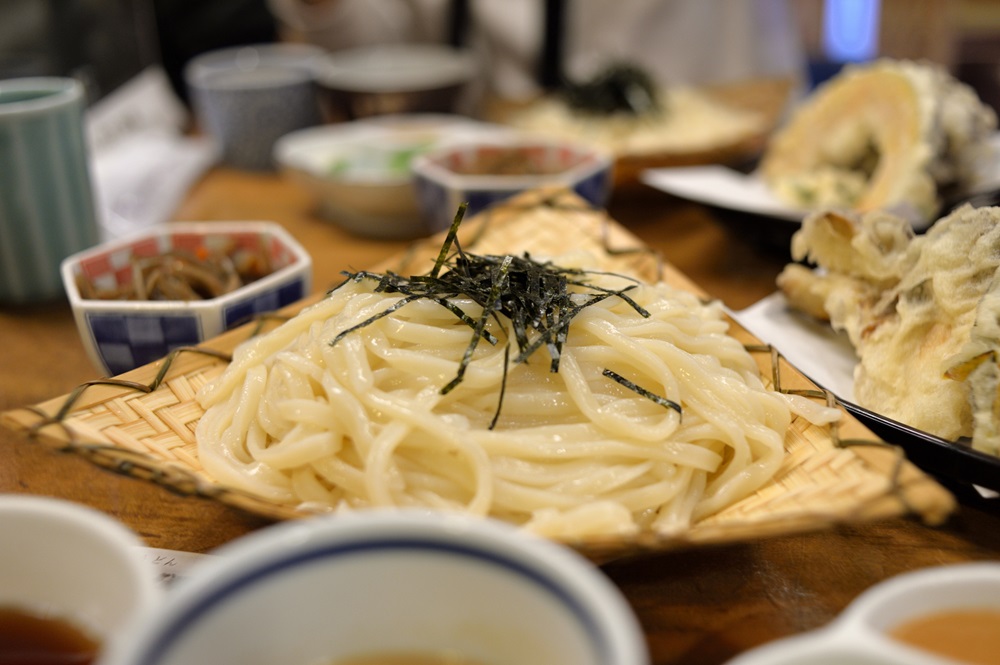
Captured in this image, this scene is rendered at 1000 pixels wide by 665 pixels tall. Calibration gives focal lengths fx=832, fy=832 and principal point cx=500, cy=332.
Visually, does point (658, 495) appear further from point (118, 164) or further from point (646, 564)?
point (118, 164)

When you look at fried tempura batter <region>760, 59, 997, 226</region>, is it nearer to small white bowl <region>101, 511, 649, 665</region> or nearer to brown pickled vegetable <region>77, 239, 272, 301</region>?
brown pickled vegetable <region>77, 239, 272, 301</region>

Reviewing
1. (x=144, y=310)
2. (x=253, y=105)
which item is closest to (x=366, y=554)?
(x=144, y=310)

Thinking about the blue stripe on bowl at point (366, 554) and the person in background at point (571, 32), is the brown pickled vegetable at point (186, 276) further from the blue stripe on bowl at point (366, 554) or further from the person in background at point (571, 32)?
the person in background at point (571, 32)

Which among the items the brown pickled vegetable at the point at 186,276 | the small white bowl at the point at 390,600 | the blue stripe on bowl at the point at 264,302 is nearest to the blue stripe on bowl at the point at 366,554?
the small white bowl at the point at 390,600

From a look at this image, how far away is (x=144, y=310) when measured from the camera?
2.12 metres

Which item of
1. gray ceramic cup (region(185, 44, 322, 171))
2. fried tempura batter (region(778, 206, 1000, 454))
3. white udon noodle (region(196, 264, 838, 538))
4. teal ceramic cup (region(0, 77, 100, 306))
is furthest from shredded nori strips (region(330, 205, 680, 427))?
gray ceramic cup (region(185, 44, 322, 171))

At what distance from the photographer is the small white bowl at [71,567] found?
3.47 ft

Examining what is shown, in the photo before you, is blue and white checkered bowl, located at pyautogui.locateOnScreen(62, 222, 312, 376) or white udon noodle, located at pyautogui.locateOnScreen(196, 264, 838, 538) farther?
blue and white checkered bowl, located at pyautogui.locateOnScreen(62, 222, 312, 376)

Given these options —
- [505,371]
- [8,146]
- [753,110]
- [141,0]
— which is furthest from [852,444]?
[141,0]

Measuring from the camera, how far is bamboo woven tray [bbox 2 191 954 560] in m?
1.29

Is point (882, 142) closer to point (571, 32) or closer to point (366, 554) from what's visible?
point (366, 554)

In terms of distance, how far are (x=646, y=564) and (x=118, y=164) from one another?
3.70 m

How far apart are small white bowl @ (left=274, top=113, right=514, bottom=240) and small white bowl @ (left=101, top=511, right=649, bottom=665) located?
257 centimetres

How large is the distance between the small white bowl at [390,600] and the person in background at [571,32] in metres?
5.27
